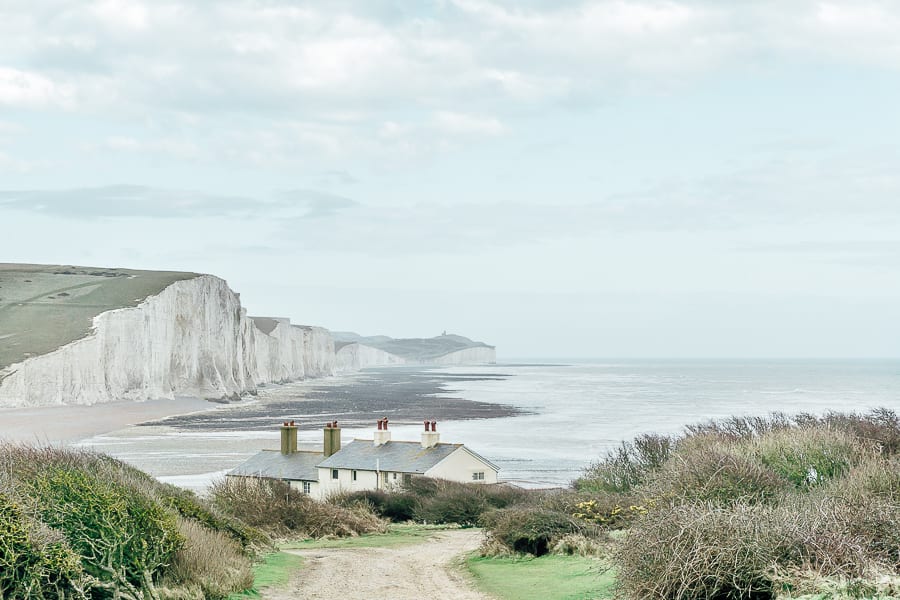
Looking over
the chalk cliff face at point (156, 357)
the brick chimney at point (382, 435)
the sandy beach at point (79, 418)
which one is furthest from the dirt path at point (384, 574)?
the chalk cliff face at point (156, 357)

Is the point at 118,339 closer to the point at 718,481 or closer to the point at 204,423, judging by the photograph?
the point at 204,423

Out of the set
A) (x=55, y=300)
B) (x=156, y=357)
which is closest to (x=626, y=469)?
(x=156, y=357)

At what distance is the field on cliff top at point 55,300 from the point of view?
9500 cm

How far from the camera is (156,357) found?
103562 millimetres

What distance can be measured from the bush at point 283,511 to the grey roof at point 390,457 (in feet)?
20.0

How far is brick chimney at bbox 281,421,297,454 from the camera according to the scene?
4241cm

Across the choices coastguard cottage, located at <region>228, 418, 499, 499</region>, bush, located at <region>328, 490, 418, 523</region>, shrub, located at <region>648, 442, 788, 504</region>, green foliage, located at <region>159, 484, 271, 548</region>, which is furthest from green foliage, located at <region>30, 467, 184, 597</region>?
coastguard cottage, located at <region>228, 418, 499, 499</region>

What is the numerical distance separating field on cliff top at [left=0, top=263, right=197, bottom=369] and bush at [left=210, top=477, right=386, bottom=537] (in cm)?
6612

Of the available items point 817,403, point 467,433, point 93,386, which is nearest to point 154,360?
point 93,386

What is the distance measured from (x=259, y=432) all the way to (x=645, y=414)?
4024 cm

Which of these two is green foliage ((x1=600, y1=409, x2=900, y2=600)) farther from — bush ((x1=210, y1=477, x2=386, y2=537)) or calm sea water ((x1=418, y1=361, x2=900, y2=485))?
calm sea water ((x1=418, y1=361, x2=900, y2=485))

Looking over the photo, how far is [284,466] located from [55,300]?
87464 mm

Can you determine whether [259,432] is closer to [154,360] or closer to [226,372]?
[154,360]

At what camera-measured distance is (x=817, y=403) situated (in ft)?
346
